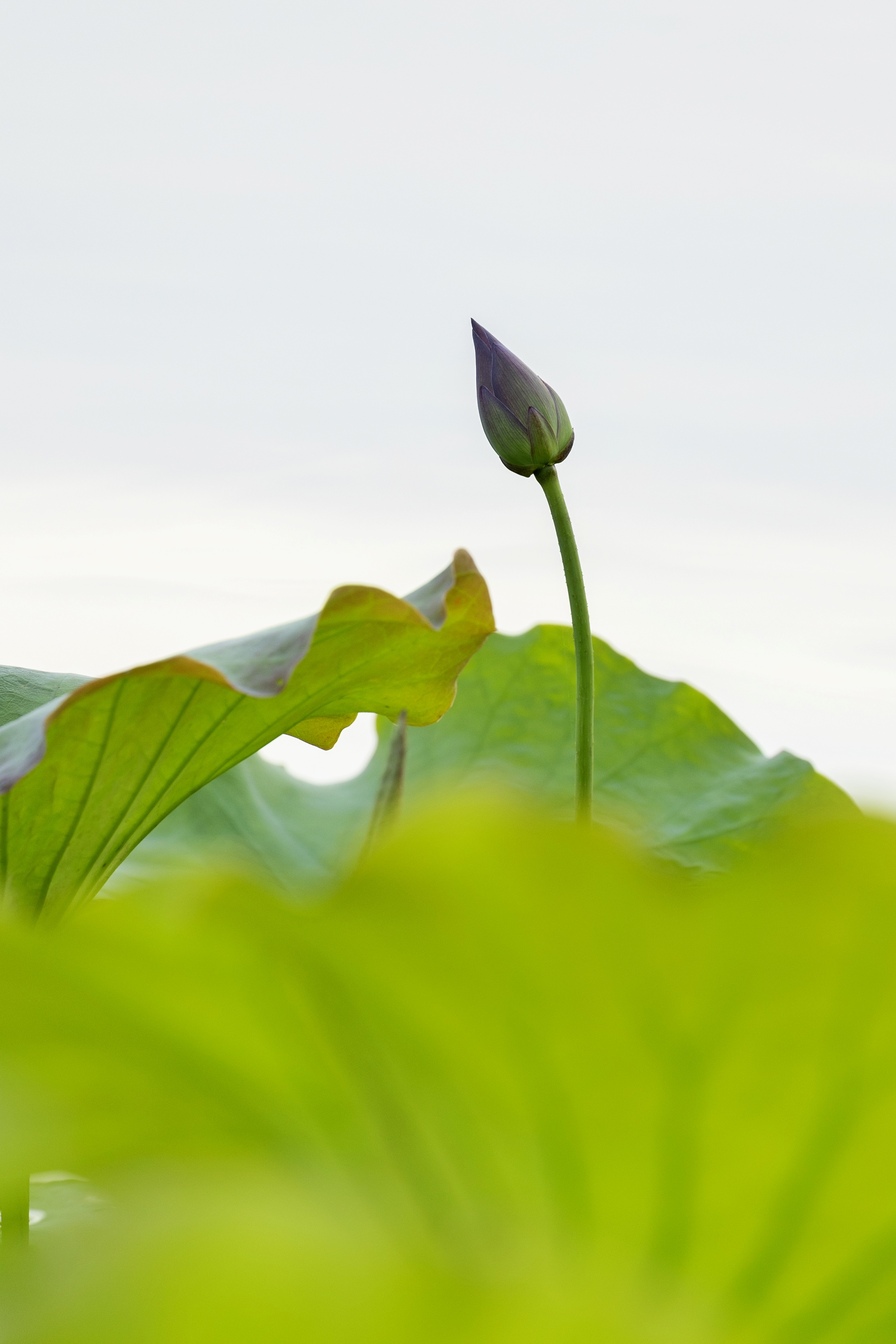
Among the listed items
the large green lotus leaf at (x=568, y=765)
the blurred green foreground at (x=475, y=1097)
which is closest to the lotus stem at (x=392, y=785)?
the blurred green foreground at (x=475, y=1097)

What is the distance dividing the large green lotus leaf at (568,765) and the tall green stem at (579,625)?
0.22m

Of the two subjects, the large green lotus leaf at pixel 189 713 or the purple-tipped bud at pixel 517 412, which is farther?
the purple-tipped bud at pixel 517 412

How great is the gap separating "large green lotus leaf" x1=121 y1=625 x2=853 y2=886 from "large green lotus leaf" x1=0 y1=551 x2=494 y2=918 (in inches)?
10.2

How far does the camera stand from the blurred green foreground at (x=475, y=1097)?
2.9 inches

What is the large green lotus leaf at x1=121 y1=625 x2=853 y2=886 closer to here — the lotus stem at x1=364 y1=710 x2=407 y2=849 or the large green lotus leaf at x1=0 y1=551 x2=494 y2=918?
the large green lotus leaf at x1=0 y1=551 x2=494 y2=918

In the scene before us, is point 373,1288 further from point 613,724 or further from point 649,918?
point 613,724

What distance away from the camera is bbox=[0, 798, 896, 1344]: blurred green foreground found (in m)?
0.07

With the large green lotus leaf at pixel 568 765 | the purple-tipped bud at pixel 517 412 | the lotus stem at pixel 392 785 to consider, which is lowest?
the large green lotus leaf at pixel 568 765

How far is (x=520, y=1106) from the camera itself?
10 centimetres

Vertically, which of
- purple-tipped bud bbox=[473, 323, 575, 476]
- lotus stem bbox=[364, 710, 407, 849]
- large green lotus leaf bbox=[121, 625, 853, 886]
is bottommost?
large green lotus leaf bbox=[121, 625, 853, 886]

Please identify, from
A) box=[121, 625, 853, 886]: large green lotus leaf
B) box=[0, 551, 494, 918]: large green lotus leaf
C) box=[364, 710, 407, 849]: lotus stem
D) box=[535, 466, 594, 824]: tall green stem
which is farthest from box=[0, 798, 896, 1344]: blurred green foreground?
box=[121, 625, 853, 886]: large green lotus leaf

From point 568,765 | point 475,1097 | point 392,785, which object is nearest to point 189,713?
point 392,785

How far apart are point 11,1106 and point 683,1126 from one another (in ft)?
0.22

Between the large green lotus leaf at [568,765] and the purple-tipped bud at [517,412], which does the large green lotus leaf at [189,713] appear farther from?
the large green lotus leaf at [568,765]
